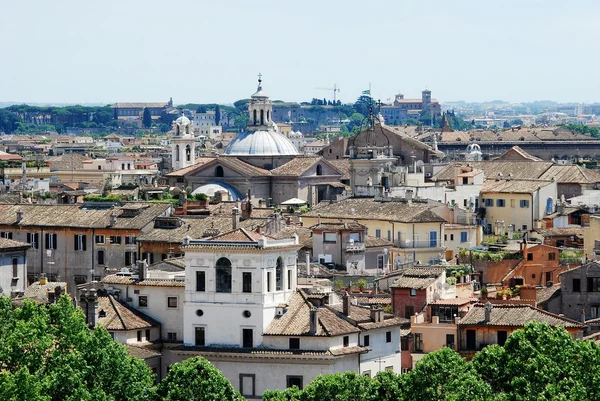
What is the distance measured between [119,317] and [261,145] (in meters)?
54.9

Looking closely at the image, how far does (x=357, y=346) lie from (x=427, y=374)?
5.09 metres

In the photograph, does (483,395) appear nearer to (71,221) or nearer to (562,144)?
(71,221)

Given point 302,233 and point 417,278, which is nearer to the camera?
point 417,278

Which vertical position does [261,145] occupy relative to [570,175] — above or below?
above

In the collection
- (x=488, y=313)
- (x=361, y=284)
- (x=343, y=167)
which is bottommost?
(x=361, y=284)

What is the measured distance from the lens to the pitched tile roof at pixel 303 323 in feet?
182

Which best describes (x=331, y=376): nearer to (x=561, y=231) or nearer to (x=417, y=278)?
(x=417, y=278)

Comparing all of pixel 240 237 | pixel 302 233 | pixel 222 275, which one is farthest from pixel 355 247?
pixel 222 275

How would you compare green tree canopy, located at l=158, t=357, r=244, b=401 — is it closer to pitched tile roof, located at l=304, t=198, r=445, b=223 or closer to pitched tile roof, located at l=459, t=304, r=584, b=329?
pitched tile roof, located at l=459, t=304, r=584, b=329

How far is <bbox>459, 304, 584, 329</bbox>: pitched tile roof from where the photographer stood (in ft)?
193

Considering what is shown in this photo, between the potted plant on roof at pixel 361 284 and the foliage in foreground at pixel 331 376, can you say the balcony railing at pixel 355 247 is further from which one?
the foliage in foreground at pixel 331 376

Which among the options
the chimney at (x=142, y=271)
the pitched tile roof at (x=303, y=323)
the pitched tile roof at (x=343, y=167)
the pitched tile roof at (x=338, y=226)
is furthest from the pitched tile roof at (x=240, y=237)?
the pitched tile roof at (x=343, y=167)

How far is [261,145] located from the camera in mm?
112438

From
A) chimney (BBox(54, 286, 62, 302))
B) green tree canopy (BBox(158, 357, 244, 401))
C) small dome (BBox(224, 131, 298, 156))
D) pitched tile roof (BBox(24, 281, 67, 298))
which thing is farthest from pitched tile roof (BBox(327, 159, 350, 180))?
green tree canopy (BBox(158, 357, 244, 401))
